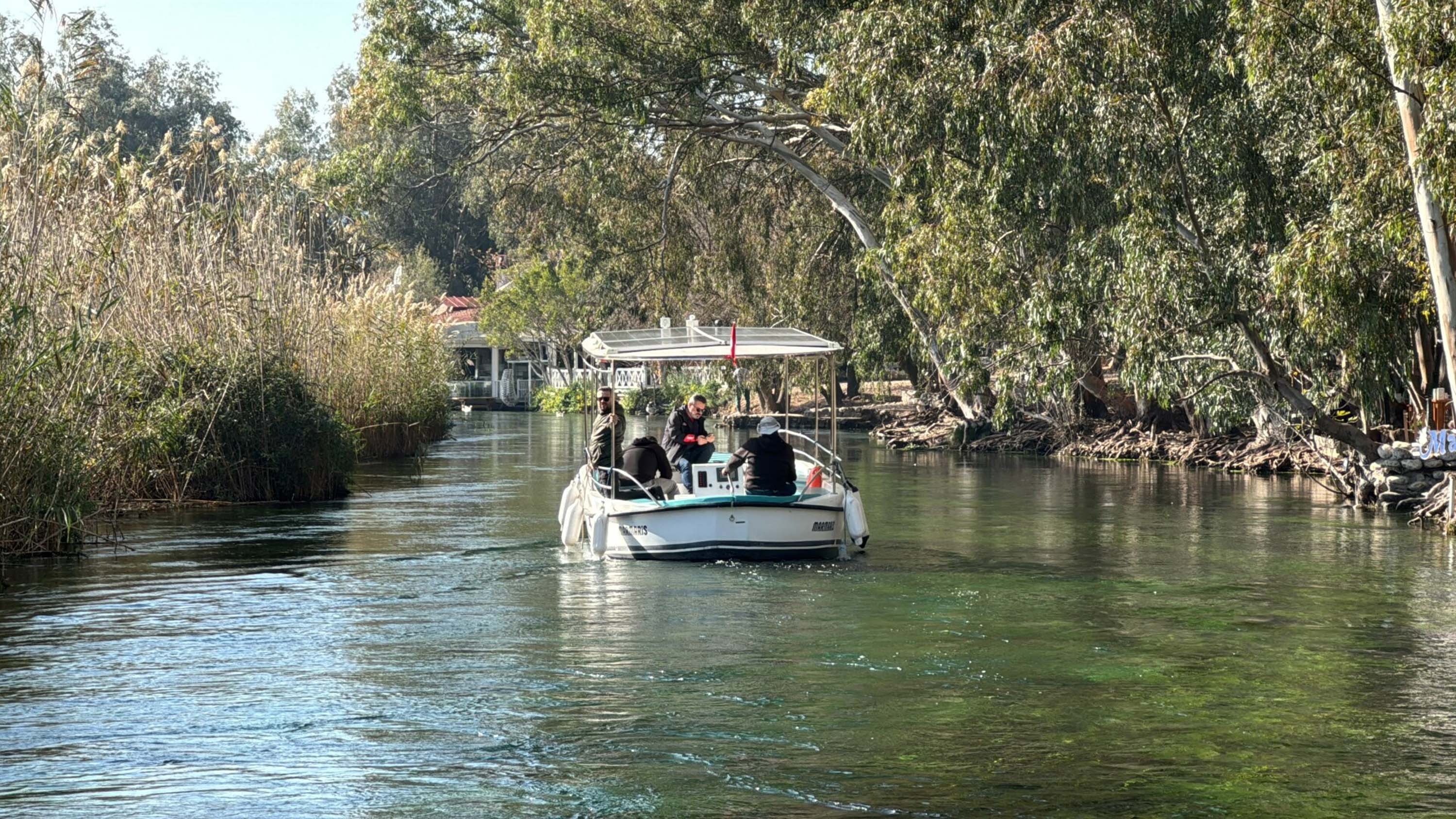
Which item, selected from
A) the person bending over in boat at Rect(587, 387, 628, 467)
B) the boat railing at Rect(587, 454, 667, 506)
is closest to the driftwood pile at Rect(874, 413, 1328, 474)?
the person bending over in boat at Rect(587, 387, 628, 467)

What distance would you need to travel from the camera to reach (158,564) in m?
17.3

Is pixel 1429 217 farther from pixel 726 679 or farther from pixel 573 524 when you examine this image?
pixel 726 679

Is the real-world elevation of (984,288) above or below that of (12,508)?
above

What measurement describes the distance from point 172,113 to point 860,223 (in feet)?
212

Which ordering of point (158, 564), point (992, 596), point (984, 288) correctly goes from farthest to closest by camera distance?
point (984, 288) < point (158, 564) < point (992, 596)

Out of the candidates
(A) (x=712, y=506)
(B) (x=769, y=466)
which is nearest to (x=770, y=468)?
(B) (x=769, y=466)

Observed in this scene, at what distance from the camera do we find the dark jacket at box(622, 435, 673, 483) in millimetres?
18391

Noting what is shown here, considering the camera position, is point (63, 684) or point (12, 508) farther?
point (12, 508)

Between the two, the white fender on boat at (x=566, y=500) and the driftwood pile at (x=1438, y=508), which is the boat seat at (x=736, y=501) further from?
the driftwood pile at (x=1438, y=508)

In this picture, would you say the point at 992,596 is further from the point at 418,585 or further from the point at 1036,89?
the point at 1036,89

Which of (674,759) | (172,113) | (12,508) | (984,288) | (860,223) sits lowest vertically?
(674,759)

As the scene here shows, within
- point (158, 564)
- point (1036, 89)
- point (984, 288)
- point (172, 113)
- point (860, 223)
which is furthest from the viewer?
point (172, 113)

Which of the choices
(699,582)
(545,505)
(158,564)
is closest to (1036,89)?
(545,505)

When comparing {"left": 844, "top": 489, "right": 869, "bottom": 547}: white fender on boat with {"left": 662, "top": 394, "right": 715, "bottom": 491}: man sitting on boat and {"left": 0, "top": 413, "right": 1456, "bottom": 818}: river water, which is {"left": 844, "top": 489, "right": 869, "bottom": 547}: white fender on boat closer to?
{"left": 0, "top": 413, "right": 1456, "bottom": 818}: river water
